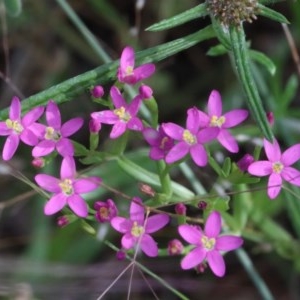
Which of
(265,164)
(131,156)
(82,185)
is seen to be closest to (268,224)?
(131,156)

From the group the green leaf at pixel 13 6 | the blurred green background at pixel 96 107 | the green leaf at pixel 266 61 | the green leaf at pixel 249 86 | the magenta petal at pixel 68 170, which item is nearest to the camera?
the green leaf at pixel 249 86

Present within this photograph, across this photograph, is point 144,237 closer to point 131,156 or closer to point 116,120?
point 116,120

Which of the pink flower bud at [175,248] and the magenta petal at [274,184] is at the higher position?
the magenta petal at [274,184]

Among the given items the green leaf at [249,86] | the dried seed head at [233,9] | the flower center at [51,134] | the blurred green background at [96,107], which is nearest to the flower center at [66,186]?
the flower center at [51,134]

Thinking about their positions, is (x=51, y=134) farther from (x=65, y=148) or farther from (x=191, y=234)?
(x=191, y=234)

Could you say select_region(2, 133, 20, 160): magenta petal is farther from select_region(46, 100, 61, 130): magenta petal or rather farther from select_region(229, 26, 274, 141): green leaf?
select_region(229, 26, 274, 141): green leaf

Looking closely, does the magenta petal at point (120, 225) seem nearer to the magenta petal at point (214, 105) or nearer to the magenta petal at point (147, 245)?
the magenta petal at point (147, 245)
